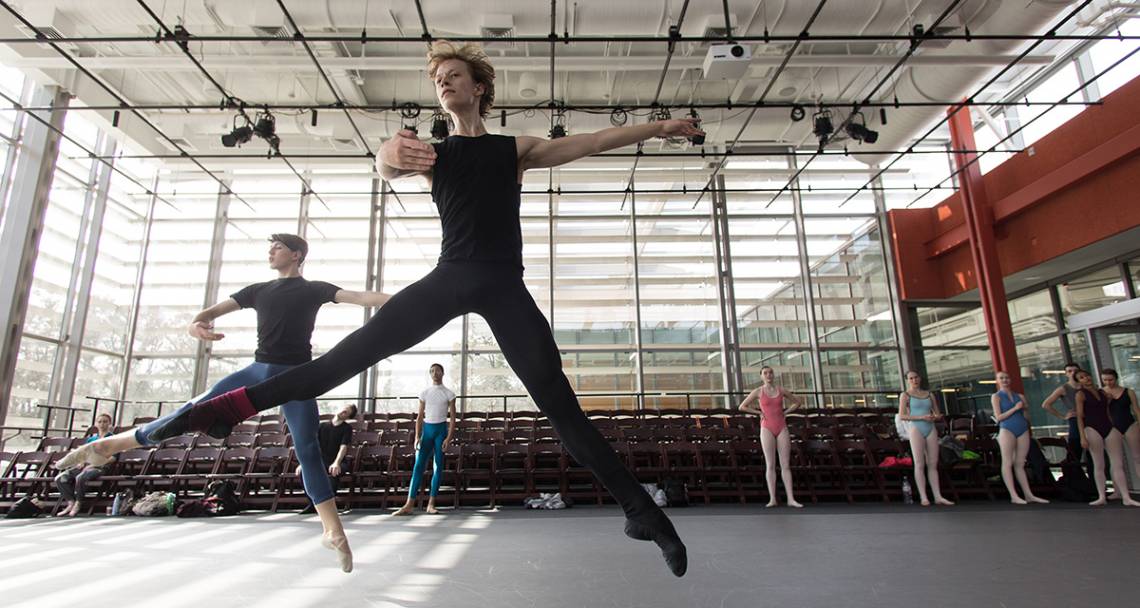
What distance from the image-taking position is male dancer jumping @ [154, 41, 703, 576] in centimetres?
148

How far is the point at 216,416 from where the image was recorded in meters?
1.45

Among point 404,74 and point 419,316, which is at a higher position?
point 404,74

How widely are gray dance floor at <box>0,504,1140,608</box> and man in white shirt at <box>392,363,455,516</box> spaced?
1172 millimetres

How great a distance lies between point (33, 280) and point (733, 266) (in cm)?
1277

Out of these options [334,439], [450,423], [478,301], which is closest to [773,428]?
[450,423]

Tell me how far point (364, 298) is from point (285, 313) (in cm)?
A: 59

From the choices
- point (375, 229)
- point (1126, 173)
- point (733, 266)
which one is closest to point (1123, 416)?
point (1126, 173)

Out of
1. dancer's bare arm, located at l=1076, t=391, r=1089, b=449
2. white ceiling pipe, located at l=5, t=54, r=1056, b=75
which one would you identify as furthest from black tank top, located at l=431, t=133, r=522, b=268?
dancer's bare arm, located at l=1076, t=391, r=1089, b=449

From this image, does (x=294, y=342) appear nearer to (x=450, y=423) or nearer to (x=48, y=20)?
(x=450, y=423)

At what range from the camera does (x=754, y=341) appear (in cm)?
1212

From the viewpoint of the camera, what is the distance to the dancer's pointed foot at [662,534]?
1583mm

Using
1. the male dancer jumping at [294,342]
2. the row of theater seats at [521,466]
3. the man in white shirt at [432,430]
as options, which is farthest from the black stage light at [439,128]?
the male dancer jumping at [294,342]

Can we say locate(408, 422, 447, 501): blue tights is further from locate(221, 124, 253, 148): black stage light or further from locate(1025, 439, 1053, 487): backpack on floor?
locate(1025, 439, 1053, 487): backpack on floor

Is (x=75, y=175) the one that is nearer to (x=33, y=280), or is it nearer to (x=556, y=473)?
(x=33, y=280)
